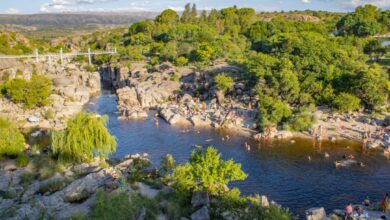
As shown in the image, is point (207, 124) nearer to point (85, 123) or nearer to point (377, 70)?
point (85, 123)

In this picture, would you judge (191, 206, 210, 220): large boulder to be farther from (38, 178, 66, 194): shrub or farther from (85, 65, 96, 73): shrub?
(85, 65, 96, 73): shrub

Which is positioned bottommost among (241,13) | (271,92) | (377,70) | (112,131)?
(112,131)

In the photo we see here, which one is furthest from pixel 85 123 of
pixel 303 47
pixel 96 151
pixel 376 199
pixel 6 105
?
pixel 303 47

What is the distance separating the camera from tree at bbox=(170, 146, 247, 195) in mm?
29609

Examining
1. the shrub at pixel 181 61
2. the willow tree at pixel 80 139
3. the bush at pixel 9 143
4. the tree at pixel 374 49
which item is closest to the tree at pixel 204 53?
the shrub at pixel 181 61

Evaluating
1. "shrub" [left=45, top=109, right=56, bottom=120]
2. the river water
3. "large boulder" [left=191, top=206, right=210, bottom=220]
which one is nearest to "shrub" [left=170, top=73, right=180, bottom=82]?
the river water

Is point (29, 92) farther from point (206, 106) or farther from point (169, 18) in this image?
point (169, 18)

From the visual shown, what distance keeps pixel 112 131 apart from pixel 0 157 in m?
20.9

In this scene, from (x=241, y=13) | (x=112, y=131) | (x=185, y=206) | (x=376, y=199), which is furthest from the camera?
(x=241, y=13)

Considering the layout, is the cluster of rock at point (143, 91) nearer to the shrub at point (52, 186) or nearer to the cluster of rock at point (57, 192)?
the cluster of rock at point (57, 192)

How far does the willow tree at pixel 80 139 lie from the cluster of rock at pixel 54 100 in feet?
64.8

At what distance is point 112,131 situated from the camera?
58844 millimetres

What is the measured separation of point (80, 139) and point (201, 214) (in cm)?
1733

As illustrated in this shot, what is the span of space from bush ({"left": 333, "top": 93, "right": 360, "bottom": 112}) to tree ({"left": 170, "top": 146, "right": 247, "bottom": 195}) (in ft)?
117
